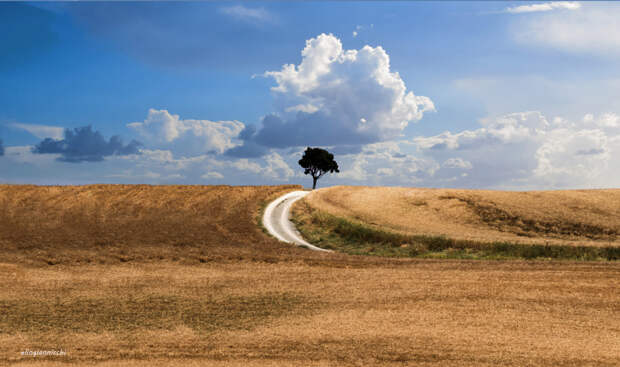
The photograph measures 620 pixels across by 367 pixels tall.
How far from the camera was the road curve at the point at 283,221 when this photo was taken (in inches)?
1122

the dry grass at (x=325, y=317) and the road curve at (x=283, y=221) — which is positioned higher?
the road curve at (x=283, y=221)

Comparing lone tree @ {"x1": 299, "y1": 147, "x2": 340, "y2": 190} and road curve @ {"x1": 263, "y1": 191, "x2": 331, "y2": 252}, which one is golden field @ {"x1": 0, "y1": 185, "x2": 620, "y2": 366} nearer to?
road curve @ {"x1": 263, "y1": 191, "x2": 331, "y2": 252}

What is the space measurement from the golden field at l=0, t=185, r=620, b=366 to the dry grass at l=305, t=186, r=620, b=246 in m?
10.5

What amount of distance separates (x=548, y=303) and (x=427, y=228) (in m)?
17.2

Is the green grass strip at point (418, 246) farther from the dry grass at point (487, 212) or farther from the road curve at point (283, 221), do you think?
the dry grass at point (487, 212)

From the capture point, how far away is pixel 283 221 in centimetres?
3369

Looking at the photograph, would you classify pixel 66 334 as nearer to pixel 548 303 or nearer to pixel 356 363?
pixel 356 363

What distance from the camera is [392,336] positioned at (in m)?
9.88

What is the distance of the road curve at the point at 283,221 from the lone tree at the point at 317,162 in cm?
2320

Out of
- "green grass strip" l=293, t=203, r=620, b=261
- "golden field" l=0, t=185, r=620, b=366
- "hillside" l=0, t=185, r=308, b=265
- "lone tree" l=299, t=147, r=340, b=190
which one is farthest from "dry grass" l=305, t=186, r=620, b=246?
"lone tree" l=299, t=147, r=340, b=190

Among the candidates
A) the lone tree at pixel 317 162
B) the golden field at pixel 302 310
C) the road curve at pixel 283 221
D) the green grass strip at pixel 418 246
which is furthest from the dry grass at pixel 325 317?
the lone tree at pixel 317 162

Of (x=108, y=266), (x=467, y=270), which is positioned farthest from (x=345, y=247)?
(x=108, y=266)

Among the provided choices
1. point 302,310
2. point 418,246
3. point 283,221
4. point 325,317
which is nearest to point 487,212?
point 418,246

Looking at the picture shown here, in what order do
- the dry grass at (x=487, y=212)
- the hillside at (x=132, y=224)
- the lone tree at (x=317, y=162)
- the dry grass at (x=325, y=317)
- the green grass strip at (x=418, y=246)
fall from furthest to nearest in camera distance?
1. the lone tree at (x=317, y=162)
2. the dry grass at (x=487, y=212)
3. the hillside at (x=132, y=224)
4. the green grass strip at (x=418, y=246)
5. the dry grass at (x=325, y=317)
